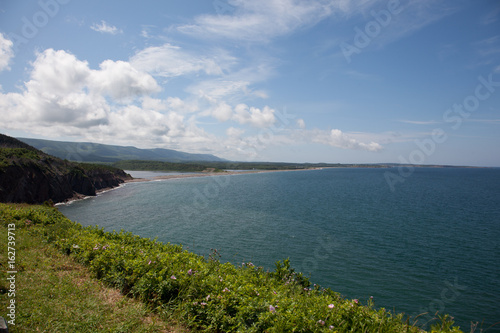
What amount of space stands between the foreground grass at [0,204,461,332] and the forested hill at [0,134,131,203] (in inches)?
1684

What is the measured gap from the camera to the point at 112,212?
43906mm

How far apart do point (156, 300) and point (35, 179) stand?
181 feet

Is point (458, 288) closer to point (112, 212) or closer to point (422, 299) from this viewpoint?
point (422, 299)

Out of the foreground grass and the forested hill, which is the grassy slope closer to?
the foreground grass

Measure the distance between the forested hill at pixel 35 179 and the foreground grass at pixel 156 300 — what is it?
42773 mm

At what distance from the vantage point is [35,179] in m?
47.6

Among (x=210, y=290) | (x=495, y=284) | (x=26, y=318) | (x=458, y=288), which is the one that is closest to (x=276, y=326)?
(x=210, y=290)

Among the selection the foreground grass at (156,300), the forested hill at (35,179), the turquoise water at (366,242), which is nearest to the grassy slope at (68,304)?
the foreground grass at (156,300)

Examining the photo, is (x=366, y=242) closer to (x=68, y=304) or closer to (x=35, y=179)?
(x=68, y=304)

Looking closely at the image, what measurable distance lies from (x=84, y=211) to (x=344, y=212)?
148ft

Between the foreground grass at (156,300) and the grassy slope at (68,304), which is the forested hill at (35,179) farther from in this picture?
the foreground grass at (156,300)

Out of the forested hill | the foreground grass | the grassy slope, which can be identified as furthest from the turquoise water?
the grassy slope

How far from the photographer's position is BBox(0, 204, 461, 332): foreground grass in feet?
17.9

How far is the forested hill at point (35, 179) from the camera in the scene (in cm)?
4126
